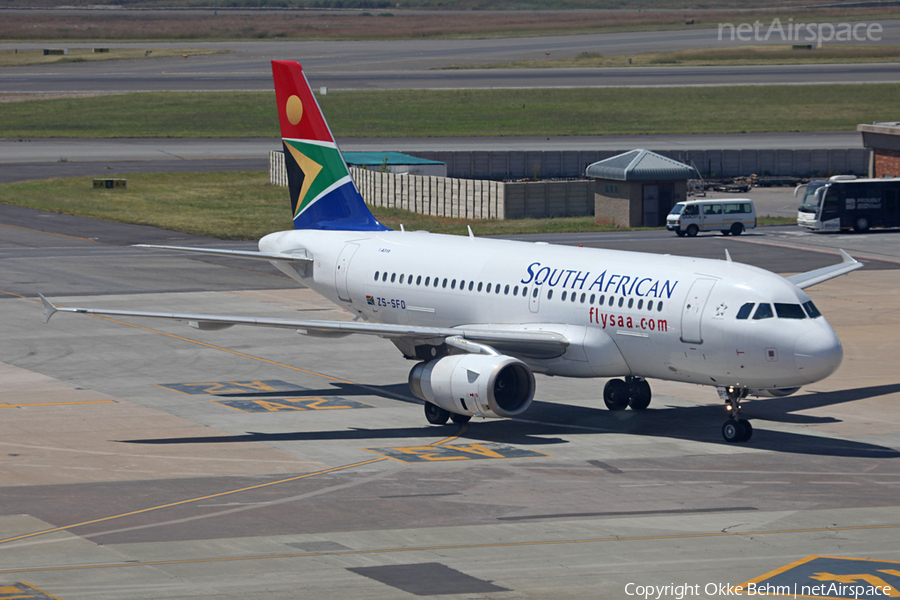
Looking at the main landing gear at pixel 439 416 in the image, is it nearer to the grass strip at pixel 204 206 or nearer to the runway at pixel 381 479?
the runway at pixel 381 479

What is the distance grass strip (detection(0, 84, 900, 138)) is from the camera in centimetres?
14888

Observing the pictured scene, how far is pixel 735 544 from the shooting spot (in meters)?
25.7

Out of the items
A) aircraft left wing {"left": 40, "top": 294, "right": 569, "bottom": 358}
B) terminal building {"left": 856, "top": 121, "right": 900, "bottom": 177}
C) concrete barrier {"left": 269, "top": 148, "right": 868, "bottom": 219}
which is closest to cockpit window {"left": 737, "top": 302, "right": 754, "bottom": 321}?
aircraft left wing {"left": 40, "top": 294, "right": 569, "bottom": 358}

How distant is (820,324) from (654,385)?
10899mm

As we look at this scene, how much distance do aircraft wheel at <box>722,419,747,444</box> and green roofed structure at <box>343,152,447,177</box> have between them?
230 feet

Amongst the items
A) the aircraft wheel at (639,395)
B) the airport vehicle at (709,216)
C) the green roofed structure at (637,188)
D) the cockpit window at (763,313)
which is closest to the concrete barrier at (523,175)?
the green roofed structure at (637,188)

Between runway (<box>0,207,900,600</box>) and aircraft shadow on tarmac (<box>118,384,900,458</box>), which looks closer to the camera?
runway (<box>0,207,900,600</box>)

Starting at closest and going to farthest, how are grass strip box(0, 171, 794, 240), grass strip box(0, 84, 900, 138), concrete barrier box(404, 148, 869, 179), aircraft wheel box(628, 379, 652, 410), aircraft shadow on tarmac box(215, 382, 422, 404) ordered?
1. aircraft wheel box(628, 379, 652, 410)
2. aircraft shadow on tarmac box(215, 382, 422, 404)
3. grass strip box(0, 171, 794, 240)
4. concrete barrier box(404, 148, 869, 179)
5. grass strip box(0, 84, 900, 138)

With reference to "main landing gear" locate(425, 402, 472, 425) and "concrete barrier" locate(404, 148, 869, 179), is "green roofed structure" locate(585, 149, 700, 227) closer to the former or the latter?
"concrete barrier" locate(404, 148, 869, 179)

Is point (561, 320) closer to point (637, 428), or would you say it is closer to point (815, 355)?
point (637, 428)

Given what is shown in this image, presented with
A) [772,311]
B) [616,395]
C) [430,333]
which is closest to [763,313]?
[772,311]

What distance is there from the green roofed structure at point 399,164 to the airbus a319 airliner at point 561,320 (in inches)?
2352

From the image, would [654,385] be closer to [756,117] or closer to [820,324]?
[820,324]

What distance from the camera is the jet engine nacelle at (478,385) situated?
113 feet
